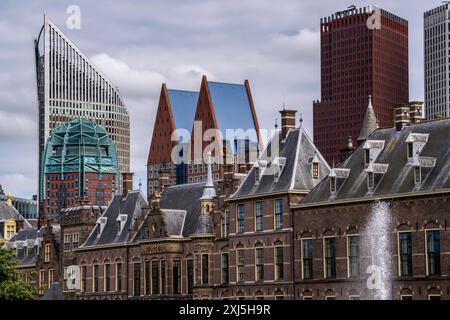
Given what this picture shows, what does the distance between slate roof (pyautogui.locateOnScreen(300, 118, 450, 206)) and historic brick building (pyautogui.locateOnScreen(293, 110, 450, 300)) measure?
67 millimetres

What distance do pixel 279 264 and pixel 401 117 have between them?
13.9 metres

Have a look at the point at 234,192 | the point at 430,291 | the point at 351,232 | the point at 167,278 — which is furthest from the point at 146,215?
the point at 430,291

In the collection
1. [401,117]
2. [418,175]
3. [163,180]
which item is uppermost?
[401,117]

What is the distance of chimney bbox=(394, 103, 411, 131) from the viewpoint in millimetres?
76062

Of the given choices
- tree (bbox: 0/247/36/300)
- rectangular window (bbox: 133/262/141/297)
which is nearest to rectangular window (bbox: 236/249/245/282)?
tree (bbox: 0/247/36/300)

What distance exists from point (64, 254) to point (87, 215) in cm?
553

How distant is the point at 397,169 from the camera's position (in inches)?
2864

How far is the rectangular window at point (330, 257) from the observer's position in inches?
3012

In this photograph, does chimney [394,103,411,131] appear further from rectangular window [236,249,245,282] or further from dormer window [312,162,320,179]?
rectangular window [236,249,245,282]

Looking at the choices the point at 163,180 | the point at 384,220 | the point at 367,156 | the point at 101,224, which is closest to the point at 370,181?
the point at 367,156

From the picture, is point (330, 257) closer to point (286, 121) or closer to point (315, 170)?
point (315, 170)

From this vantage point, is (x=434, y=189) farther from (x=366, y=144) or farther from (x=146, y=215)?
(x=146, y=215)

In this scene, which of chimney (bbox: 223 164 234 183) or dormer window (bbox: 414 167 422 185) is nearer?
dormer window (bbox: 414 167 422 185)

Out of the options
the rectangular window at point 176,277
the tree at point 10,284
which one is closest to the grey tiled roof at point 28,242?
the rectangular window at point 176,277
